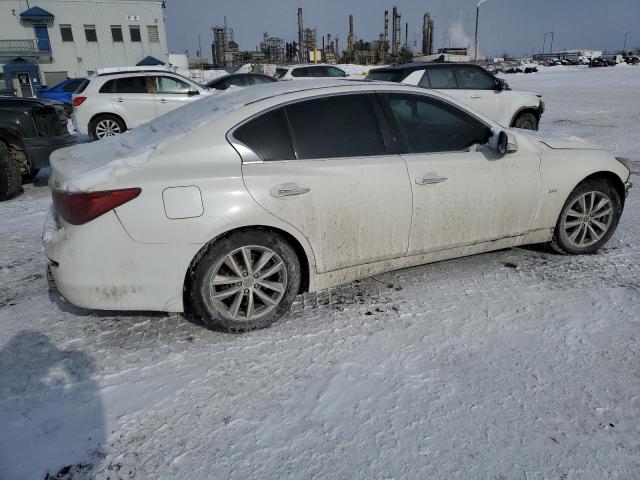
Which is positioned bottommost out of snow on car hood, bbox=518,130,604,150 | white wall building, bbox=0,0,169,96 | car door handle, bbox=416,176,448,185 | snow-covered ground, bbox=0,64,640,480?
snow-covered ground, bbox=0,64,640,480

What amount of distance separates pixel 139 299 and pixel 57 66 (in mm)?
47534

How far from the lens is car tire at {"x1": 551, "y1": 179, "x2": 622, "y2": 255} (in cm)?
400

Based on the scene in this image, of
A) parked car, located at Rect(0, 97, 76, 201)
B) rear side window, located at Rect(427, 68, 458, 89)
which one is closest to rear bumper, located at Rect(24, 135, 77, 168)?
parked car, located at Rect(0, 97, 76, 201)

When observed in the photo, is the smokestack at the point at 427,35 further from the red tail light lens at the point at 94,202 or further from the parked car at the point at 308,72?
the red tail light lens at the point at 94,202

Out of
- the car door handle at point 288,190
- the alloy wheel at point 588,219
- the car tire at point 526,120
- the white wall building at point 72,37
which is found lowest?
the alloy wheel at point 588,219

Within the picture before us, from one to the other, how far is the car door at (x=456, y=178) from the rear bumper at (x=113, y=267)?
164cm

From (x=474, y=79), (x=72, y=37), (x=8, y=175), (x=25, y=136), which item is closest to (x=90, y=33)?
(x=72, y=37)

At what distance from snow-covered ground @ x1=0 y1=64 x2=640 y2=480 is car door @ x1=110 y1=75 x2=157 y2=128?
26.8 ft

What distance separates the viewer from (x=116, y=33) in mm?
42094

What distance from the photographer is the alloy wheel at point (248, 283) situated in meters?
2.95

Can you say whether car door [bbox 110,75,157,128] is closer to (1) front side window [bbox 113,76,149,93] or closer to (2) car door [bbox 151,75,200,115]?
(1) front side window [bbox 113,76,149,93]

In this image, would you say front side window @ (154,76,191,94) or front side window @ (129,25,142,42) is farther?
front side window @ (129,25,142,42)

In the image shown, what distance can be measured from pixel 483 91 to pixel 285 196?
7.92 metres

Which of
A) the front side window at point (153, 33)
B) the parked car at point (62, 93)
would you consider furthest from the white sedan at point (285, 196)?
the front side window at point (153, 33)
